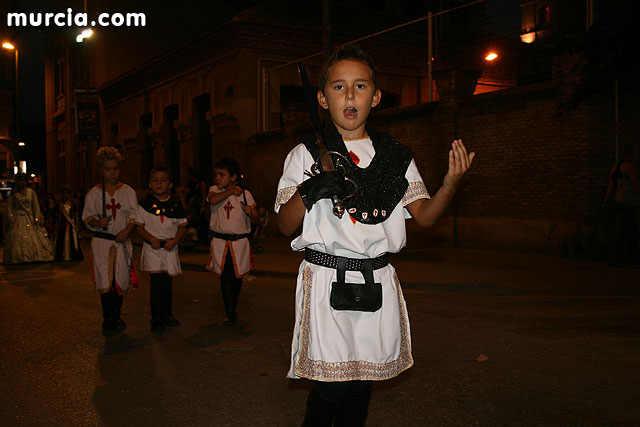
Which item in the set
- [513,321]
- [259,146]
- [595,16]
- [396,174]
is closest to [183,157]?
[259,146]

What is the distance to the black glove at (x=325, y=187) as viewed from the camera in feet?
8.13

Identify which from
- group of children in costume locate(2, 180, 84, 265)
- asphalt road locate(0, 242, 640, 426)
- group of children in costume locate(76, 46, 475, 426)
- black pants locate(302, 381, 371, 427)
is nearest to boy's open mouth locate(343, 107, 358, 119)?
group of children in costume locate(76, 46, 475, 426)

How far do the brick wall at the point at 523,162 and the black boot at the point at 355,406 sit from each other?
10330mm

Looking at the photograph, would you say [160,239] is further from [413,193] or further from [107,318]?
[413,193]

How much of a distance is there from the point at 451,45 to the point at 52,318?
36.7 feet

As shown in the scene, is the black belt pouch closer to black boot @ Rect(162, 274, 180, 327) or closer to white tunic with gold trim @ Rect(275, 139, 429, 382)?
white tunic with gold trim @ Rect(275, 139, 429, 382)

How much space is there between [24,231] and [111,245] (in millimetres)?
8106

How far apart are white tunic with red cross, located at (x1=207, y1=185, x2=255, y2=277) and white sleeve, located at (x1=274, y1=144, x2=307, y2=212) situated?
4382mm

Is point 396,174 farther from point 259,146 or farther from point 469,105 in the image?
point 259,146

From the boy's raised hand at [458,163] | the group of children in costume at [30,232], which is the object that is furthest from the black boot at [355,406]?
the group of children in costume at [30,232]


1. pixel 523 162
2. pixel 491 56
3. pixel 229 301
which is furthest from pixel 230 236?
pixel 491 56

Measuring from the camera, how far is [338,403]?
9.39 feet

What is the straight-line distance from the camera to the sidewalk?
362 inches

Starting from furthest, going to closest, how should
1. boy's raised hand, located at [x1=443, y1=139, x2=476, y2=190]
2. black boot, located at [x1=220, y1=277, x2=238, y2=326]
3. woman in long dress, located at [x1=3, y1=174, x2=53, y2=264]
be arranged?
woman in long dress, located at [x1=3, y1=174, x2=53, y2=264] < black boot, located at [x1=220, y1=277, x2=238, y2=326] < boy's raised hand, located at [x1=443, y1=139, x2=476, y2=190]
